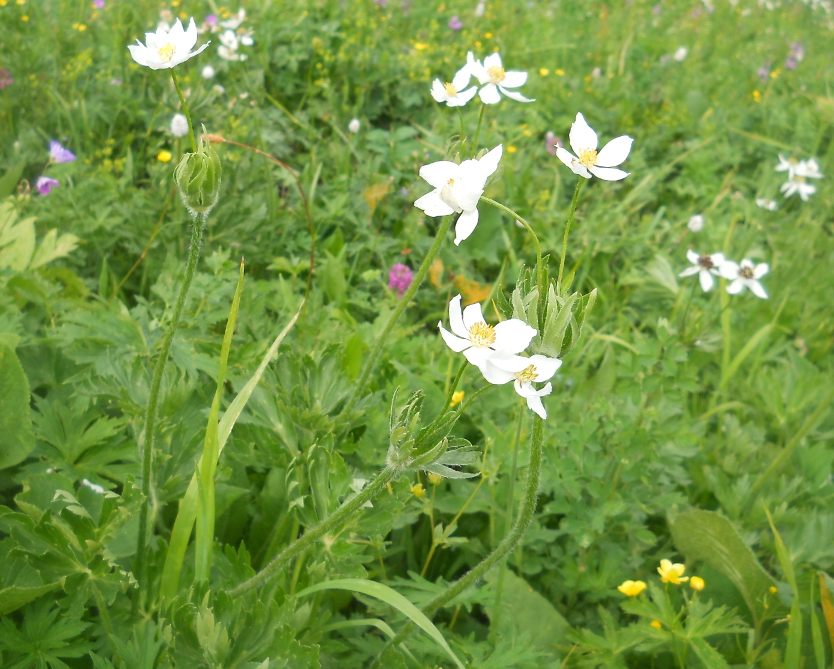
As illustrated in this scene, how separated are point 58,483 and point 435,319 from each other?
1.57 metres

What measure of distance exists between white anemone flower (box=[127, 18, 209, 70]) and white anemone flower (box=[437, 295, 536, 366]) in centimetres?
73

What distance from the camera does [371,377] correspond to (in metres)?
1.87

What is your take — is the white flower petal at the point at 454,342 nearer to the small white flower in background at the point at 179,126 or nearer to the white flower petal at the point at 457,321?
the white flower petal at the point at 457,321

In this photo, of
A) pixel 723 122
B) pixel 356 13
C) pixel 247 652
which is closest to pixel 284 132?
pixel 356 13

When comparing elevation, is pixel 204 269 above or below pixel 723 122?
above

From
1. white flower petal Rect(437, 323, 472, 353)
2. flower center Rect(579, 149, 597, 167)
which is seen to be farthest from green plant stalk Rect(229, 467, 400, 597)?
flower center Rect(579, 149, 597, 167)

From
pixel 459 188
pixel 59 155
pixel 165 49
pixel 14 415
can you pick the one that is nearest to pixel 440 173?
pixel 459 188

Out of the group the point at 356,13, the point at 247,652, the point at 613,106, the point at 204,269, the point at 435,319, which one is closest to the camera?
the point at 247,652

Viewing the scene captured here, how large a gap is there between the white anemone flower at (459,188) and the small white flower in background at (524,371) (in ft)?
0.68

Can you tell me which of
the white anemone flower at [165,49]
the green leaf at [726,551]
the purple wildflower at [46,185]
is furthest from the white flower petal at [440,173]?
the purple wildflower at [46,185]

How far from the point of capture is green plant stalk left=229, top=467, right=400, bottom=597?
1021 mm

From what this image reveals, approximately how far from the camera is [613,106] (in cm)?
424

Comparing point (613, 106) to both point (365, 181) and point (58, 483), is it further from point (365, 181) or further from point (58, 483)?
point (58, 483)

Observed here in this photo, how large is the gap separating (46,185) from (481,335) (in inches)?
86.5
